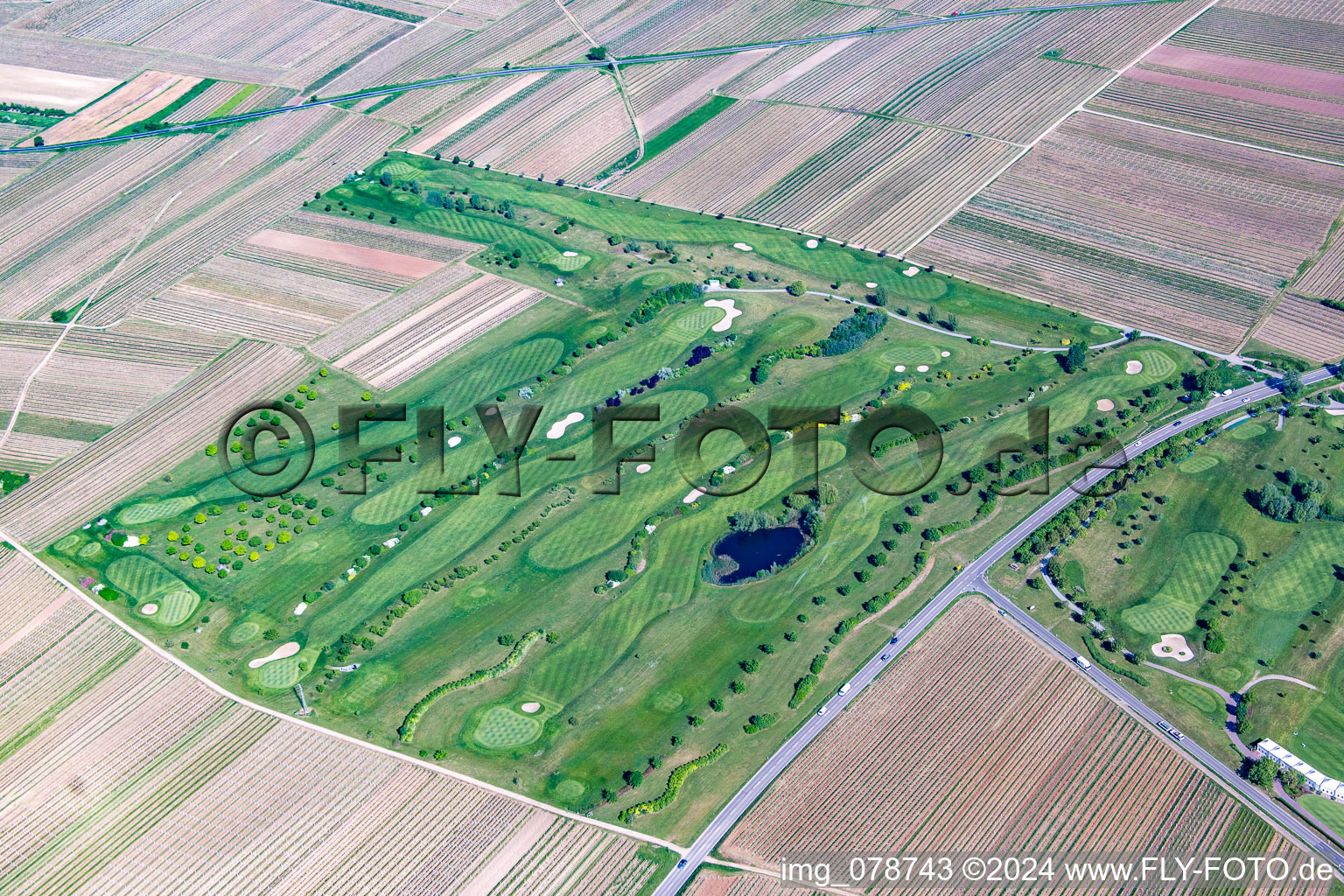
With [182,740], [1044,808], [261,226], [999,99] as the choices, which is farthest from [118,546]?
[999,99]

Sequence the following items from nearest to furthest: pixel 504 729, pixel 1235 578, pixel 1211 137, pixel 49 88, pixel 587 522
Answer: pixel 504 729 → pixel 1235 578 → pixel 587 522 → pixel 1211 137 → pixel 49 88

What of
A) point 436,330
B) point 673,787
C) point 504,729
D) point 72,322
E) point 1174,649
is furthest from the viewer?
point 72,322

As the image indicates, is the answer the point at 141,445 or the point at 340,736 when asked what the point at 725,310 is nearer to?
the point at 141,445

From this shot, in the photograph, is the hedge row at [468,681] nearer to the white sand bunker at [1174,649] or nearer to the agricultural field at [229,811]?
the agricultural field at [229,811]

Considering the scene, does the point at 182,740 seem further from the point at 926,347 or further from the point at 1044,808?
the point at 926,347

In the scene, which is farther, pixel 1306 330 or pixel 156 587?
pixel 1306 330

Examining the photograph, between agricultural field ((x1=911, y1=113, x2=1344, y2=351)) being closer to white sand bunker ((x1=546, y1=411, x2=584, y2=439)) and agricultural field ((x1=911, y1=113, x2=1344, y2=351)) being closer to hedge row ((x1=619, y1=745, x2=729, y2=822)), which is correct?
white sand bunker ((x1=546, y1=411, x2=584, y2=439))

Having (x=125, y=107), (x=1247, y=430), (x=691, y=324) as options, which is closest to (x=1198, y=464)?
(x=1247, y=430)
